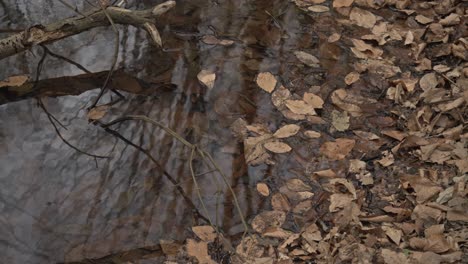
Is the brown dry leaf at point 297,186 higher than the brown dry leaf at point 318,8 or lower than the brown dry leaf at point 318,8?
lower

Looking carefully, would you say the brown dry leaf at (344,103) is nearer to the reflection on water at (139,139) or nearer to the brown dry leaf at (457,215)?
the reflection on water at (139,139)

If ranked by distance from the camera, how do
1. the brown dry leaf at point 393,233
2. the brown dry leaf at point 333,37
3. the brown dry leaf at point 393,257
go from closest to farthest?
the brown dry leaf at point 393,257
the brown dry leaf at point 393,233
the brown dry leaf at point 333,37

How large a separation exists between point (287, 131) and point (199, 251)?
1055mm

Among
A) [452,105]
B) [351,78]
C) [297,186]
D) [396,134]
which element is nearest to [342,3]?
[351,78]

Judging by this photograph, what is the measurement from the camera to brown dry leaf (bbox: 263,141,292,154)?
3.64 meters

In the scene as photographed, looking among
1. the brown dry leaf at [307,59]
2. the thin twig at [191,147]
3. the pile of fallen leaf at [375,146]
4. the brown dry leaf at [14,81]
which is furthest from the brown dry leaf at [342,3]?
the brown dry leaf at [14,81]

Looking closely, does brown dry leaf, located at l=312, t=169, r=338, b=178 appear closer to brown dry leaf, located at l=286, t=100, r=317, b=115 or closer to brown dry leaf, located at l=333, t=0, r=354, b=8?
brown dry leaf, located at l=286, t=100, r=317, b=115

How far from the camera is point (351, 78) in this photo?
4.14 metres

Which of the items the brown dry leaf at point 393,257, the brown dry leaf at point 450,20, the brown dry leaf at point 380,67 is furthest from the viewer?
the brown dry leaf at point 450,20

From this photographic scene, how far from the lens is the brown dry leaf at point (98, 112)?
12.2 feet

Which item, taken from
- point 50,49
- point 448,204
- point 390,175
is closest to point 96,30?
point 50,49

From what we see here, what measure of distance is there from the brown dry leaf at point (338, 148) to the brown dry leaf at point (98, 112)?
1.40 metres

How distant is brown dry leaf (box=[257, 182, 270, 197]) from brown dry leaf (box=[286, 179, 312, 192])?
0.13 m

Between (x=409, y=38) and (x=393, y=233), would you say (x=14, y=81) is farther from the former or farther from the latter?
(x=409, y=38)
